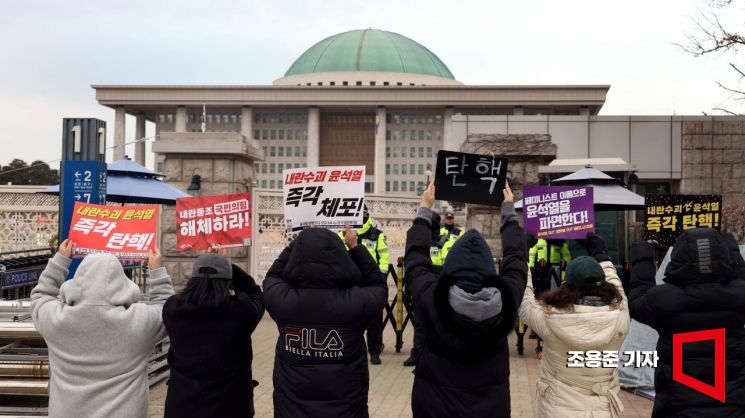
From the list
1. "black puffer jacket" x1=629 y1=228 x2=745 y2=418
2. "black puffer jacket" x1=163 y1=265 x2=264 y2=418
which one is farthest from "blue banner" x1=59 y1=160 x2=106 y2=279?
"black puffer jacket" x1=629 y1=228 x2=745 y2=418

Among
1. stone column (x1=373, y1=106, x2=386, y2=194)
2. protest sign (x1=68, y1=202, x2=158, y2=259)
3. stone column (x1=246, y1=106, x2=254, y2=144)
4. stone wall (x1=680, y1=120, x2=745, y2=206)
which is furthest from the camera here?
stone column (x1=246, y1=106, x2=254, y2=144)

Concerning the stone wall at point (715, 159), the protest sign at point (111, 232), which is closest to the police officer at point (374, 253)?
the protest sign at point (111, 232)

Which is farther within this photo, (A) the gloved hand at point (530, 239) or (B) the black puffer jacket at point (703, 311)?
(A) the gloved hand at point (530, 239)

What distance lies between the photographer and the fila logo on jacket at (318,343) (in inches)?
157

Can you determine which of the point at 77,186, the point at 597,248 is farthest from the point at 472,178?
the point at 77,186

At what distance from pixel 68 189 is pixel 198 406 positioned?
3.42m

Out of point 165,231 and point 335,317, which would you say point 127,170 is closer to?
point 165,231

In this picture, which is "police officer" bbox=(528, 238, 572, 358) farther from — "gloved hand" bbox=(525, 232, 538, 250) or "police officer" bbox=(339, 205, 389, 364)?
"gloved hand" bbox=(525, 232, 538, 250)

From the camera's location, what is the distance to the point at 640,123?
639 inches

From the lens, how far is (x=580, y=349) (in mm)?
4184

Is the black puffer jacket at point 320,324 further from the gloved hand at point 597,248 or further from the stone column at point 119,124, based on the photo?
the stone column at point 119,124

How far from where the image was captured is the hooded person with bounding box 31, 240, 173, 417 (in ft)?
13.3

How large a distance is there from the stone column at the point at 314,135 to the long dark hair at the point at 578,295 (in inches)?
3499

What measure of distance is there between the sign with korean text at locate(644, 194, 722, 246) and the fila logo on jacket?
342 centimetres
